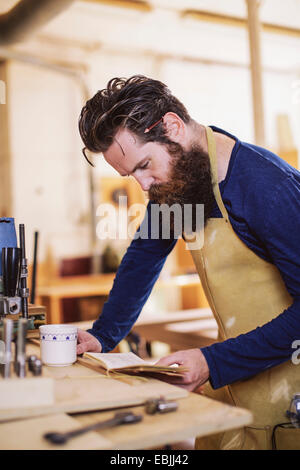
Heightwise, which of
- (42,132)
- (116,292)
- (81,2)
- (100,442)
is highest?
(81,2)

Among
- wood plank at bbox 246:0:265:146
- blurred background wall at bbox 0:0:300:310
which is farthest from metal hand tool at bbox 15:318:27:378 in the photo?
blurred background wall at bbox 0:0:300:310

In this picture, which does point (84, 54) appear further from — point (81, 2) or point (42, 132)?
point (81, 2)

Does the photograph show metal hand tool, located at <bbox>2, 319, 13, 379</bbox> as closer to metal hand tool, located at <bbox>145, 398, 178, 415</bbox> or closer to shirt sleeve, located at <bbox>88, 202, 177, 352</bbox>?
metal hand tool, located at <bbox>145, 398, 178, 415</bbox>

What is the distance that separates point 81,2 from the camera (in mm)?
4668

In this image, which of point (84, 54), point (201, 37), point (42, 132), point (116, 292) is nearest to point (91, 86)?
point (84, 54)

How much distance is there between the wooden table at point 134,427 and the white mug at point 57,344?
1.03ft

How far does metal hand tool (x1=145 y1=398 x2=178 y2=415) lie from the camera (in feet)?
3.26

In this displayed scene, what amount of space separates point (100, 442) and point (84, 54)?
19.1 ft

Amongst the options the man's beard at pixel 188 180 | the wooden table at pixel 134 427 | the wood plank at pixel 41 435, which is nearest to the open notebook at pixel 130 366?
the wooden table at pixel 134 427

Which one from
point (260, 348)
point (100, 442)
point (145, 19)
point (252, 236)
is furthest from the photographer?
point (145, 19)

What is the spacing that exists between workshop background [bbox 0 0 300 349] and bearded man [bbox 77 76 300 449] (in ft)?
11.8

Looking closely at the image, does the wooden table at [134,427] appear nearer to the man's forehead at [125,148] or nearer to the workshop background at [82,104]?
the man's forehead at [125,148]
